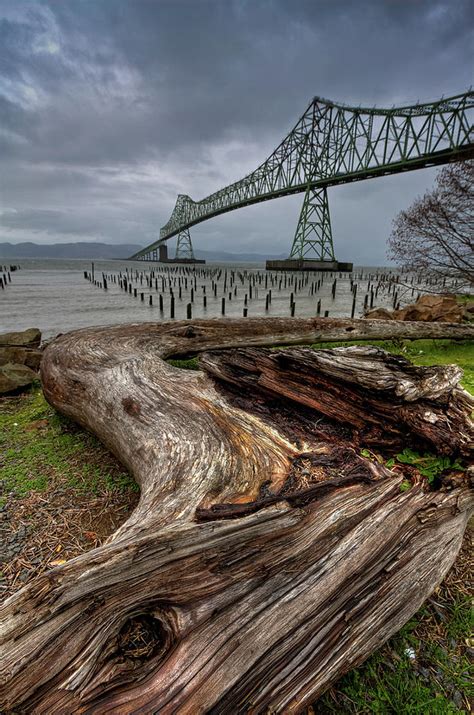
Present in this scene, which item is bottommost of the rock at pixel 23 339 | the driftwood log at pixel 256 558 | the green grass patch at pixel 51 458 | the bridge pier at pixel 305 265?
the green grass patch at pixel 51 458

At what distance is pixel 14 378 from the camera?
5363 millimetres

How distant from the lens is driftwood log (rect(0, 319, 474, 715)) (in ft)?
4.05

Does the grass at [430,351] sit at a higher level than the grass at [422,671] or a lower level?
higher

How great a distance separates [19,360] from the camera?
21.8 feet

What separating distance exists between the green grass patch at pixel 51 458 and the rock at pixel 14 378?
2.53ft

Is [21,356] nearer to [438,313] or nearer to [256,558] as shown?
[256,558]

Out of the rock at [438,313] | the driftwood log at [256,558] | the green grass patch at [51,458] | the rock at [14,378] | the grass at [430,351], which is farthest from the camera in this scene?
the rock at [438,313]

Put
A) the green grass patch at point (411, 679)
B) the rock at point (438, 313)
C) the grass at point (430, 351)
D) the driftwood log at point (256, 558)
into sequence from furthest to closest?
the rock at point (438, 313)
the grass at point (430, 351)
the green grass patch at point (411, 679)
the driftwood log at point (256, 558)

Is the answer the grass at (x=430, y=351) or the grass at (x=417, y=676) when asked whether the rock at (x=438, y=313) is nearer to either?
the grass at (x=430, y=351)

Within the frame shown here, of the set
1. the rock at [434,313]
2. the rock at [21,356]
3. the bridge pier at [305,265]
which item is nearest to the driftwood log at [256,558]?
the rock at [21,356]

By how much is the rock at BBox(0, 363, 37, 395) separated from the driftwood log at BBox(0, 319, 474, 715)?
10.7 feet

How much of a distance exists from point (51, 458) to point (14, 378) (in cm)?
258

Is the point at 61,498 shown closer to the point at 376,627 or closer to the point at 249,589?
the point at 249,589

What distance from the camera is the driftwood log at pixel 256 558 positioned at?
4.05 ft
